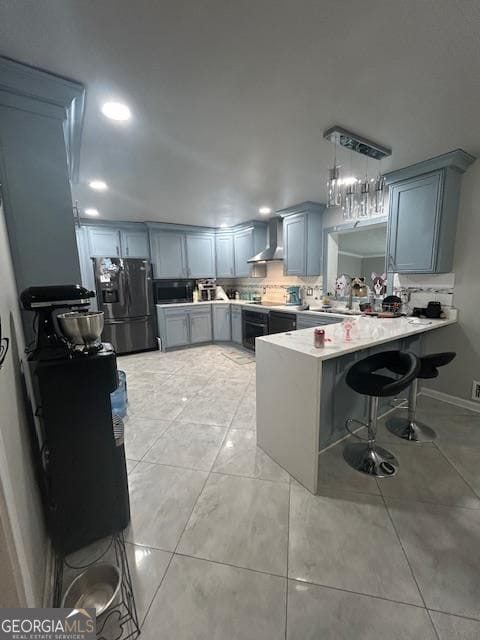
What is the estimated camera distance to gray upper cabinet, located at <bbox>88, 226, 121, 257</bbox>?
443 cm

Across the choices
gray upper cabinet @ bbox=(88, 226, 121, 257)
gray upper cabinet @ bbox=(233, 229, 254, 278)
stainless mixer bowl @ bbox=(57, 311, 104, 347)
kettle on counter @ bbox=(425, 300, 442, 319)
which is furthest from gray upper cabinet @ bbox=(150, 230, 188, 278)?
kettle on counter @ bbox=(425, 300, 442, 319)

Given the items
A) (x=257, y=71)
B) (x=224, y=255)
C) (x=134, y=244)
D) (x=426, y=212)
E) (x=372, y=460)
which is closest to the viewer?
(x=257, y=71)

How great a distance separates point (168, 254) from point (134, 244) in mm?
621

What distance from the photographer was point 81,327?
1202mm

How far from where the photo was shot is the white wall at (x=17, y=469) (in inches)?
30.3

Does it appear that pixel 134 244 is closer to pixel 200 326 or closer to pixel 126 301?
pixel 126 301

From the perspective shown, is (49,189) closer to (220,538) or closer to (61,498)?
(61,498)

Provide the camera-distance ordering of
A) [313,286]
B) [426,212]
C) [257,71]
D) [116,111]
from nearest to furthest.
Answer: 1. [257,71]
2. [116,111]
3. [426,212]
4. [313,286]

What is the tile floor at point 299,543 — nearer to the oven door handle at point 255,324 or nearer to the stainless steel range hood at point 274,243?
the oven door handle at point 255,324

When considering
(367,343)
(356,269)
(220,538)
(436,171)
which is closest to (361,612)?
(220,538)

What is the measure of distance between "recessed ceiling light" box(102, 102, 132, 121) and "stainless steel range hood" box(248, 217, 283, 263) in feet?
9.98

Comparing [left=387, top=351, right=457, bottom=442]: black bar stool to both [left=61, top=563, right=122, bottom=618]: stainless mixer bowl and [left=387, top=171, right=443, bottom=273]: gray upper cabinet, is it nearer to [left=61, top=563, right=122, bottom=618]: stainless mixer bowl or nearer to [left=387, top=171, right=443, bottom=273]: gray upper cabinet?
[left=387, top=171, right=443, bottom=273]: gray upper cabinet

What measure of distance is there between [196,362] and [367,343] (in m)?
3.06

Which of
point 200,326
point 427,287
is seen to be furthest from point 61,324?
point 200,326
